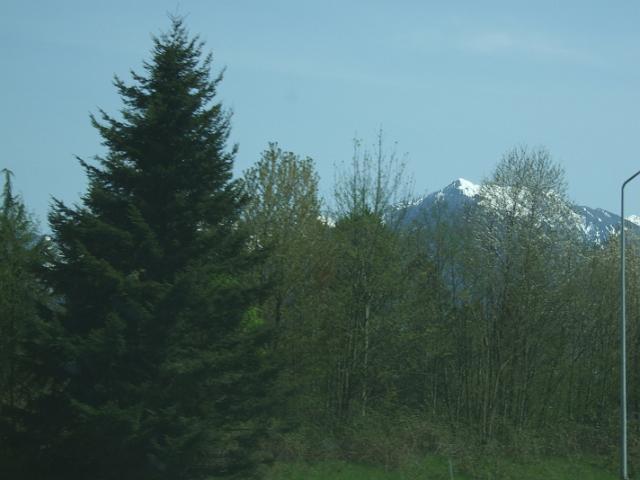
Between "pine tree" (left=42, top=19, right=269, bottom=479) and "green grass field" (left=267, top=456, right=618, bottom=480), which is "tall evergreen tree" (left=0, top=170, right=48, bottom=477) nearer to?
"pine tree" (left=42, top=19, right=269, bottom=479)

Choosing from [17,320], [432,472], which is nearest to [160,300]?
[17,320]

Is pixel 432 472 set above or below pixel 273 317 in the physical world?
below

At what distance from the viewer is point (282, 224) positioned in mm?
30328

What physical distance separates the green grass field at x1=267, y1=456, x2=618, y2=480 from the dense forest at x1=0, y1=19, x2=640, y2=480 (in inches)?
27.8

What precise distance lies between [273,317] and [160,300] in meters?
11.2

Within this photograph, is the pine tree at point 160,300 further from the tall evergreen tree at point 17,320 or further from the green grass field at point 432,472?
the green grass field at point 432,472

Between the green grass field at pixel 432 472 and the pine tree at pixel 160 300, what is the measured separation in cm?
346

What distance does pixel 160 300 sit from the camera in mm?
19078

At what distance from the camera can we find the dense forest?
1948cm

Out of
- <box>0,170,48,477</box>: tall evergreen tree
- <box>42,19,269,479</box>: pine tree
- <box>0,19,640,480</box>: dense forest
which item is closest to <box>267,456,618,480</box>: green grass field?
<box>0,19,640,480</box>: dense forest

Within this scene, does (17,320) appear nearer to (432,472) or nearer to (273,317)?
(273,317)

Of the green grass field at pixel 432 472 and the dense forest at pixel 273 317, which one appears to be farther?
the green grass field at pixel 432 472

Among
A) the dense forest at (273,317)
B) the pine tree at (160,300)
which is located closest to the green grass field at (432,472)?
the dense forest at (273,317)

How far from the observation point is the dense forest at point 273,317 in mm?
19484
